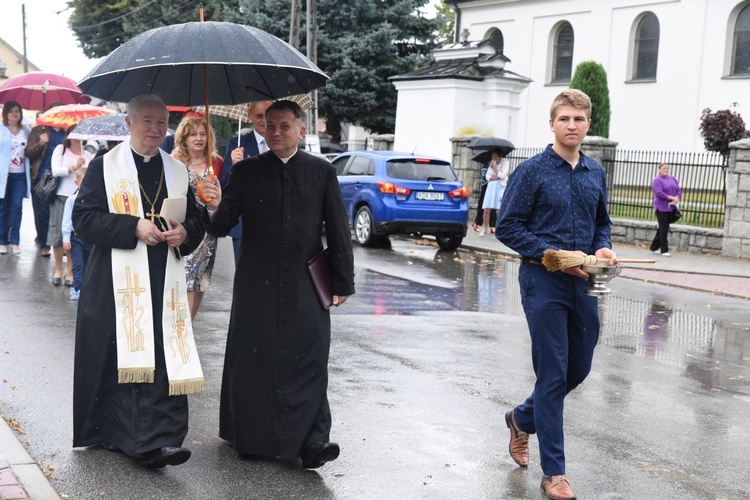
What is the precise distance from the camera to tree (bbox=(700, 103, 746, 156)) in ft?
83.8

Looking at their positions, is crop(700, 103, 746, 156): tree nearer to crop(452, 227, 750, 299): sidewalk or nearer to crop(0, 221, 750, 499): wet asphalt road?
crop(452, 227, 750, 299): sidewalk

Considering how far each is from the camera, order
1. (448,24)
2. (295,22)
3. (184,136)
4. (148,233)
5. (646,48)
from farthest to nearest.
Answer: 1. (448,24)
2. (646,48)
3. (295,22)
4. (184,136)
5. (148,233)

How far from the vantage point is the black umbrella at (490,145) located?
2313 centimetres

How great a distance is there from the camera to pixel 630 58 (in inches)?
1315

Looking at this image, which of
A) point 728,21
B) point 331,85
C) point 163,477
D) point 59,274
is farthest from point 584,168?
point 331,85

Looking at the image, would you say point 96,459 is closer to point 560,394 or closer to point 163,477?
point 163,477

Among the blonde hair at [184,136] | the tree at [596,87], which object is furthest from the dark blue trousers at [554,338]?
the tree at [596,87]

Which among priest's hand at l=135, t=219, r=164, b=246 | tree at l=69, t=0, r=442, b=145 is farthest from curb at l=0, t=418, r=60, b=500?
tree at l=69, t=0, r=442, b=145

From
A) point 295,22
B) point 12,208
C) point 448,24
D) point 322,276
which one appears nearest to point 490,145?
point 295,22

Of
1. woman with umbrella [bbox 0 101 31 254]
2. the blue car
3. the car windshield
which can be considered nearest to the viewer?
woman with umbrella [bbox 0 101 31 254]

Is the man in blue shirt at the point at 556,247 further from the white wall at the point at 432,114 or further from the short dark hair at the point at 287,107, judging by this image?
the white wall at the point at 432,114

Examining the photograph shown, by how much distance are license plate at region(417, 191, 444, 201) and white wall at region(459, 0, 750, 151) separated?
14610 mm

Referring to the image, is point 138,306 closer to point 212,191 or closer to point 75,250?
point 212,191

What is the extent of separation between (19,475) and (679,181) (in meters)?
16.7
